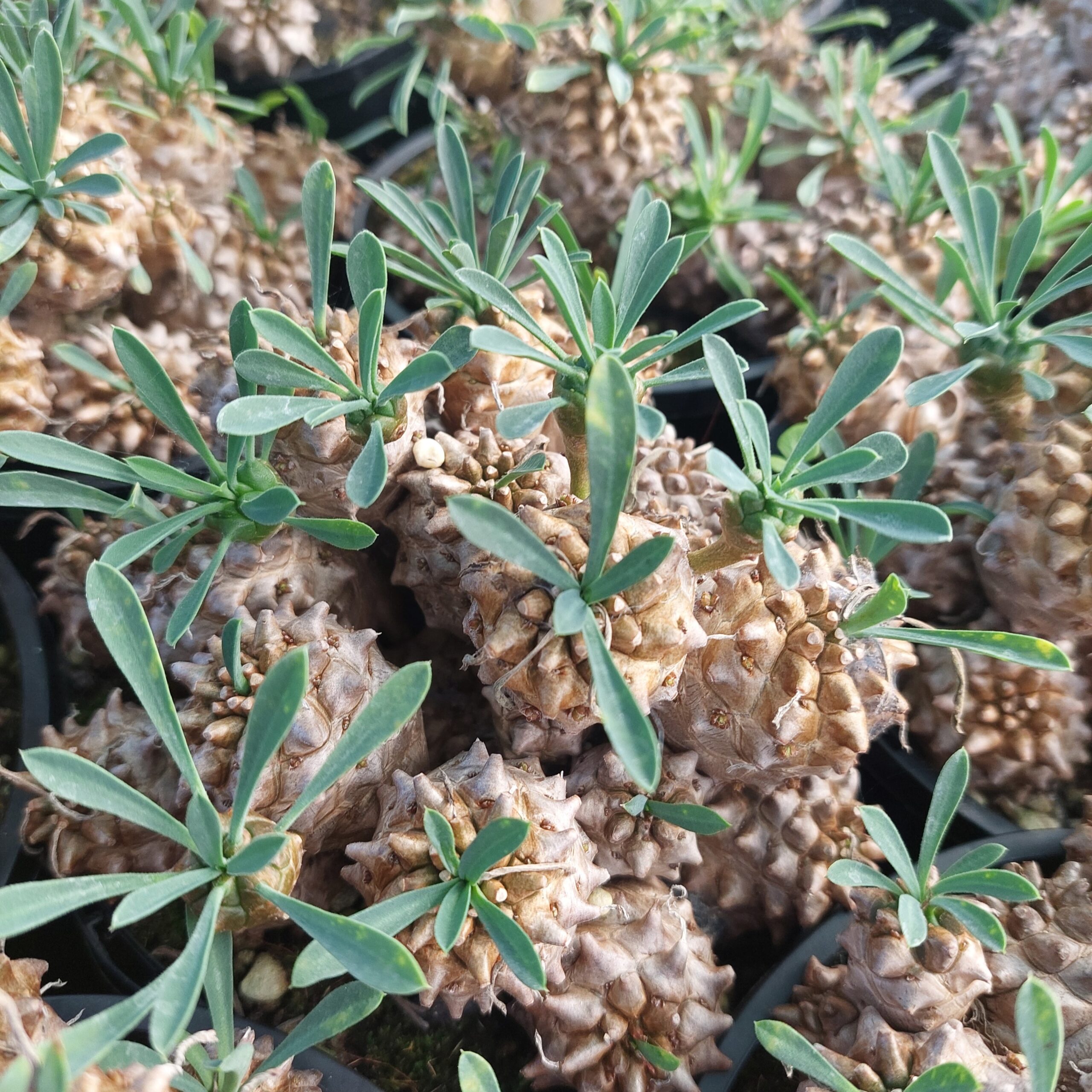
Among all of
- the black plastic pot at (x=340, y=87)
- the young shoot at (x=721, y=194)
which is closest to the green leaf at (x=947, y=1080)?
the young shoot at (x=721, y=194)

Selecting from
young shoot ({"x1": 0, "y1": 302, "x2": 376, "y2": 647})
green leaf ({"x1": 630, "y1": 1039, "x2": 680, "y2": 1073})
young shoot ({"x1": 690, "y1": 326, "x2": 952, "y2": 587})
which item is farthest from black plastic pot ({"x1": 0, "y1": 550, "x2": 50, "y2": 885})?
young shoot ({"x1": 690, "y1": 326, "x2": 952, "y2": 587})

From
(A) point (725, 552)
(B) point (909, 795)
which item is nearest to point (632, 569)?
(A) point (725, 552)

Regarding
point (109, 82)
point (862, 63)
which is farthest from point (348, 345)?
point (862, 63)

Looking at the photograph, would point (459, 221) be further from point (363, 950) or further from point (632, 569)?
point (363, 950)

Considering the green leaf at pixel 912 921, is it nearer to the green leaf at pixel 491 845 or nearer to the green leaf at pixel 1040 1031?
the green leaf at pixel 1040 1031

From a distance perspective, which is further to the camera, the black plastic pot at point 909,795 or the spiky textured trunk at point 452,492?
the black plastic pot at point 909,795

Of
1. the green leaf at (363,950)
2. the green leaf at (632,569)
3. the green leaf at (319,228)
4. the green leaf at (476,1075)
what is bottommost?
the green leaf at (476,1075)

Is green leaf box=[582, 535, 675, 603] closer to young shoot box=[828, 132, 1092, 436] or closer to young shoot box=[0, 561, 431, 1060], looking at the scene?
young shoot box=[0, 561, 431, 1060]

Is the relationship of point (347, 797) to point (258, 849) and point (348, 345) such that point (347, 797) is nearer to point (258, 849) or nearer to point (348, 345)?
point (258, 849)
